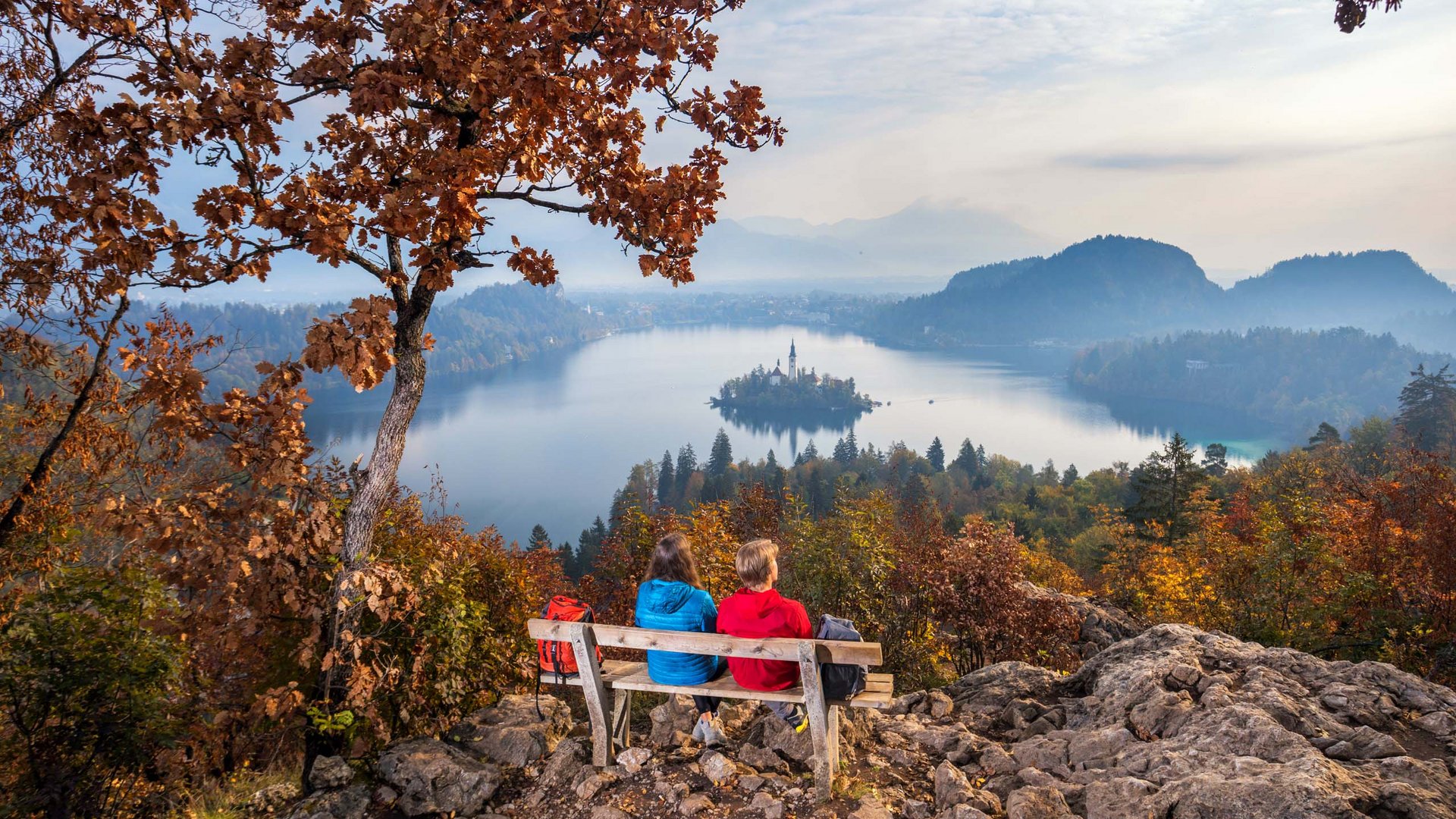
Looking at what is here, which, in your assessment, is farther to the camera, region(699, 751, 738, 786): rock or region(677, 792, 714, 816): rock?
region(699, 751, 738, 786): rock

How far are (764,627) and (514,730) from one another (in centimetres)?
188

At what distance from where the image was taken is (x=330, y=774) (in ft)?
14.0

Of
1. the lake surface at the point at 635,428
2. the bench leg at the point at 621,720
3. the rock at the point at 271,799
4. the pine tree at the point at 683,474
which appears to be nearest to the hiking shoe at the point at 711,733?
the bench leg at the point at 621,720

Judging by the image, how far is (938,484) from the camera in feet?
266

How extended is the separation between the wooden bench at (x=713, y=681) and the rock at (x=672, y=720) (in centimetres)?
30

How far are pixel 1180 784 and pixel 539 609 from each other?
5.01m

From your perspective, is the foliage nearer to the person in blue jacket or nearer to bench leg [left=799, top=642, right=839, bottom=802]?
the person in blue jacket

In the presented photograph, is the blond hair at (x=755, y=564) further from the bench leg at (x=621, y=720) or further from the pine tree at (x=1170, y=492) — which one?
the pine tree at (x=1170, y=492)

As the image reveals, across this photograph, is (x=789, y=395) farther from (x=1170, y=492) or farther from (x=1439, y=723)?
(x=1439, y=723)

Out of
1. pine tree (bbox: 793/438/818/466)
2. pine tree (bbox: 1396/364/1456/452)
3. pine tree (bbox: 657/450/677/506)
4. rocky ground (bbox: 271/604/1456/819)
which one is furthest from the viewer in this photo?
pine tree (bbox: 793/438/818/466)

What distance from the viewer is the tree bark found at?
18.2 feet

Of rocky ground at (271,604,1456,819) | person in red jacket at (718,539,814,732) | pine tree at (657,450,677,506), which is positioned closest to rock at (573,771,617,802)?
rocky ground at (271,604,1456,819)

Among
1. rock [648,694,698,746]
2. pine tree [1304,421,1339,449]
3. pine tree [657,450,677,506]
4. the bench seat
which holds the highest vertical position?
the bench seat

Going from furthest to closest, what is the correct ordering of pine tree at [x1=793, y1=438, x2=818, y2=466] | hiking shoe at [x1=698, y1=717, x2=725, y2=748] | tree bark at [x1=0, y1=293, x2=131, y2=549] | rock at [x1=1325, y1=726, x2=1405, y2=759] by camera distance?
1. pine tree at [x1=793, y1=438, x2=818, y2=466]
2. tree bark at [x1=0, y1=293, x2=131, y2=549]
3. hiking shoe at [x1=698, y1=717, x2=725, y2=748]
4. rock at [x1=1325, y1=726, x2=1405, y2=759]
